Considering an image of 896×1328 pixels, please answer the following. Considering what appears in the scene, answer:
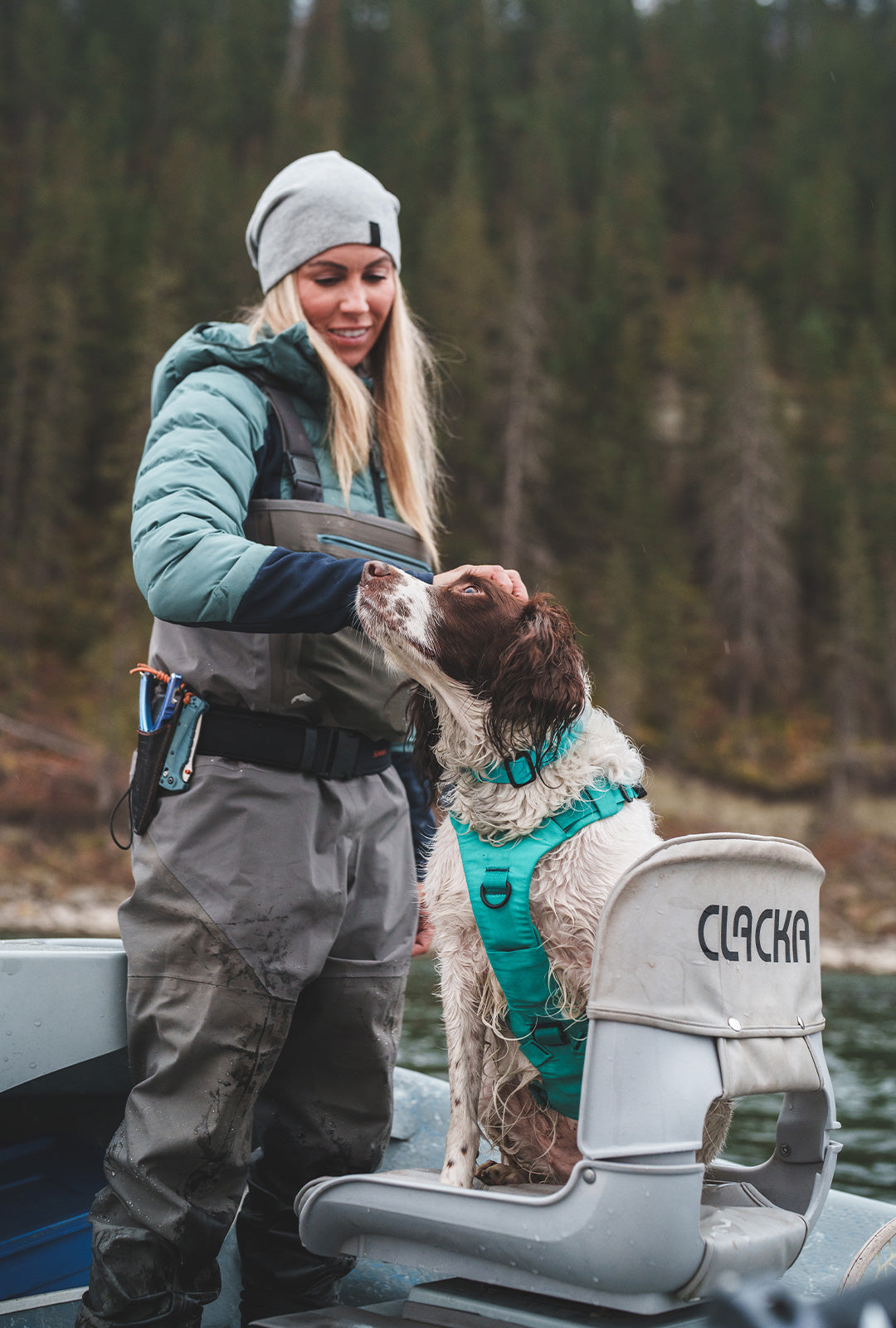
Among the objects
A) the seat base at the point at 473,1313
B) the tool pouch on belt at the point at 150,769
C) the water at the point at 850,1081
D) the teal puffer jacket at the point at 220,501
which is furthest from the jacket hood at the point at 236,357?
the water at the point at 850,1081

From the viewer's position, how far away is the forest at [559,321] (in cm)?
4181

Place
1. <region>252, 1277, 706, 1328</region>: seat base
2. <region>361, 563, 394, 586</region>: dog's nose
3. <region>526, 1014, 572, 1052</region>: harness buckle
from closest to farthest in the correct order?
<region>252, 1277, 706, 1328</region>: seat base, <region>361, 563, 394, 586</region>: dog's nose, <region>526, 1014, 572, 1052</region>: harness buckle

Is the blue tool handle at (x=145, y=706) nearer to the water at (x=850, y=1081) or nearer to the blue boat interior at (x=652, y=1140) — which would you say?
the blue boat interior at (x=652, y=1140)

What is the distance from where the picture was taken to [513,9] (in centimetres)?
9562

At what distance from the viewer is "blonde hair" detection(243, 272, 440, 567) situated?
3213 mm

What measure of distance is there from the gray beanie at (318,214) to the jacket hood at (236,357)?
33 centimetres

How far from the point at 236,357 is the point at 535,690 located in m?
1.16

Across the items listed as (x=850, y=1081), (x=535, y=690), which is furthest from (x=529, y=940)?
(x=850, y=1081)

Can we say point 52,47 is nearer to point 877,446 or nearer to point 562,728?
point 877,446

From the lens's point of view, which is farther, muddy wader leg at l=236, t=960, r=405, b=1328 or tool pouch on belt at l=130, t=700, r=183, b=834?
muddy wader leg at l=236, t=960, r=405, b=1328

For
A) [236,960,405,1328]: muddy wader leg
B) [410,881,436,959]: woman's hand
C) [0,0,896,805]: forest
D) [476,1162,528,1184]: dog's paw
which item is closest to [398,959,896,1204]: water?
[410,881,436,959]: woman's hand

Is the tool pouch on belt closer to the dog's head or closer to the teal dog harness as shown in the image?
the dog's head

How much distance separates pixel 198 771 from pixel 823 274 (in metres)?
70.5

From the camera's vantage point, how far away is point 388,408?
11.7 feet
